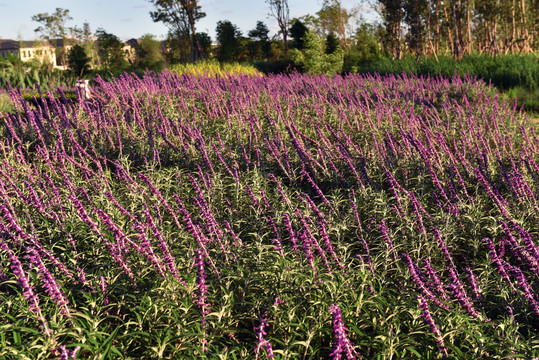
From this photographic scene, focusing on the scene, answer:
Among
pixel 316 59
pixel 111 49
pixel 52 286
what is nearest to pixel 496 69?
pixel 316 59

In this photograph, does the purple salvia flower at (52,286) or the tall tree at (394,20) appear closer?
the purple salvia flower at (52,286)

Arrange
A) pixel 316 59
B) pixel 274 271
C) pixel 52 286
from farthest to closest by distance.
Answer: pixel 316 59
pixel 274 271
pixel 52 286

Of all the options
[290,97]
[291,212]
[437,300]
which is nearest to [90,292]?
[291,212]

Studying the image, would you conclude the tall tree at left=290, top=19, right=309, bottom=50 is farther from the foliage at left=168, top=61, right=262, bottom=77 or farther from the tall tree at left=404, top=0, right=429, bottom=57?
the foliage at left=168, top=61, right=262, bottom=77

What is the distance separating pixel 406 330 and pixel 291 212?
5.05 feet

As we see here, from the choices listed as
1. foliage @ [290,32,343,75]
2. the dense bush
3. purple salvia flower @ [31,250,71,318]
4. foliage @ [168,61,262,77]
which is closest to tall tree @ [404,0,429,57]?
foliage @ [290,32,343,75]

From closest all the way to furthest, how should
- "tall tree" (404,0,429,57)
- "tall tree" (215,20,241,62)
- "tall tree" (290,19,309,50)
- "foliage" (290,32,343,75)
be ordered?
"foliage" (290,32,343,75)
"tall tree" (404,0,429,57)
"tall tree" (290,19,309,50)
"tall tree" (215,20,241,62)

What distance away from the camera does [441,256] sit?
3.82m

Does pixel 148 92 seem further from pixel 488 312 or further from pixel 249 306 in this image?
pixel 488 312

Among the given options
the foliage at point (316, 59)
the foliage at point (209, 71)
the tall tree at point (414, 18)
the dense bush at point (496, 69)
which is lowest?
the dense bush at point (496, 69)

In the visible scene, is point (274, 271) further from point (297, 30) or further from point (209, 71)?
point (297, 30)

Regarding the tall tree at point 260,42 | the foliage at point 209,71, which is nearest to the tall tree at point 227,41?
the tall tree at point 260,42

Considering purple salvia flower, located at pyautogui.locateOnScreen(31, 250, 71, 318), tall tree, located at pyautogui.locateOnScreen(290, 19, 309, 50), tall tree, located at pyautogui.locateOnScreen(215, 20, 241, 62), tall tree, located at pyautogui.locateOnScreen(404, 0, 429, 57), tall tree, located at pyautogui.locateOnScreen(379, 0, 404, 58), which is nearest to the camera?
purple salvia flower, located at pyautogui.locateOnScreen(31, 250, 71, 318)

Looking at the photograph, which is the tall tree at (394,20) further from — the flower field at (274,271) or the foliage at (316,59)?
the flower field at (274,271)
